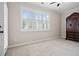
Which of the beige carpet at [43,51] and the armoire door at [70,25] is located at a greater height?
the armoire door at [70,25]

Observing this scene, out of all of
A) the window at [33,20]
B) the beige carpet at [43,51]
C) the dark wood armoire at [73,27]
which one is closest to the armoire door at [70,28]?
the dark wood armoire at [73,27]

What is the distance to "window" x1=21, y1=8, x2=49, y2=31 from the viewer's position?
431cm

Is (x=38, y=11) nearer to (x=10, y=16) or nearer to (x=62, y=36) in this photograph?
(x=10, y=16)

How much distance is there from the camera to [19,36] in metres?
3.97

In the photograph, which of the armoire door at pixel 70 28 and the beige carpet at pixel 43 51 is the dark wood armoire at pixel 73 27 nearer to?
the armoire door at pixel 70 28

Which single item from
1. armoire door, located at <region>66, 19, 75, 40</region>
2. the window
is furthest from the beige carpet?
armoire door, located at <region>66, 19, 75, 40</region>

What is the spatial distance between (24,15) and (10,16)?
87 cm

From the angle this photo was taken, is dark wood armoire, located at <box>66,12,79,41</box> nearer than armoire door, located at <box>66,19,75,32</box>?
Yes

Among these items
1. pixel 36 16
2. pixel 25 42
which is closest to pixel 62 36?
pixel 36 16

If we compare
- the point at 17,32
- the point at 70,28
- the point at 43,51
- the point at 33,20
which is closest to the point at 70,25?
the point at 70,28

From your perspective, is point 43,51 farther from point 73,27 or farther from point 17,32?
point 73,27

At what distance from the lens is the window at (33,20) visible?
14.1 ft

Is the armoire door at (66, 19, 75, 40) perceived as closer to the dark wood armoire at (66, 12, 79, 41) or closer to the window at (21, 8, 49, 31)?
the dark wood armoire at (66, 12, 79, 41)

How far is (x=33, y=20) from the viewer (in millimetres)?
4750
